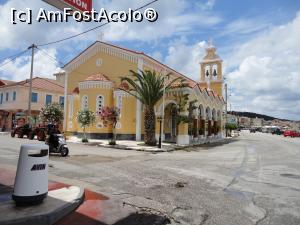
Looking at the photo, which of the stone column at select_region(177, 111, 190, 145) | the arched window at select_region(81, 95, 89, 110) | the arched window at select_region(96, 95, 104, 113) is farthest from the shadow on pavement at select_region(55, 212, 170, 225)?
the arched window at select_region(81, 95, 89, 110)

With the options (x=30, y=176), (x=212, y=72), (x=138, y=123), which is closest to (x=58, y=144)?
(x=30, y=176)

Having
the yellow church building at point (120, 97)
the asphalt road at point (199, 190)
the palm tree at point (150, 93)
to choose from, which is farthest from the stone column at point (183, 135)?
the asphalt road at point (199, 190)

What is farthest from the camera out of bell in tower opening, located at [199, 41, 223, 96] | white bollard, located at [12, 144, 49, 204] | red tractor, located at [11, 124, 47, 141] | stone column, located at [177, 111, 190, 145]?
bell in tower opening, located at [199, 41, 223, 96]

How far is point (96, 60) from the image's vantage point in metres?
31.2

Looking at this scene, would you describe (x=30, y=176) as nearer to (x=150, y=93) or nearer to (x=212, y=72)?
(x=150, y=93)

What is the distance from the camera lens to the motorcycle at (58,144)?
13906 mm

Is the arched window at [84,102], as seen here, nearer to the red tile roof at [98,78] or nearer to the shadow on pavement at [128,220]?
the red tile roof at [98,78]

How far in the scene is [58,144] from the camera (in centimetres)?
1398

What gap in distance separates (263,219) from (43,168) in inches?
174

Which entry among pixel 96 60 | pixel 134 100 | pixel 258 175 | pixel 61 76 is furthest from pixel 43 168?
pixel 61 76

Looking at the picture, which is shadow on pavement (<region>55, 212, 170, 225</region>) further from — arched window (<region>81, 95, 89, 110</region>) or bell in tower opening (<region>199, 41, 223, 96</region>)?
bell in tower opening (<region>199, 41, 223, 96</region>)

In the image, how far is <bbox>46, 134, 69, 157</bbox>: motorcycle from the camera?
13.9m

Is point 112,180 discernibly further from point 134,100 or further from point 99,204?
point 134,100

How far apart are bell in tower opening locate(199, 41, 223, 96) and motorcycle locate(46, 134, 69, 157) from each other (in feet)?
104
